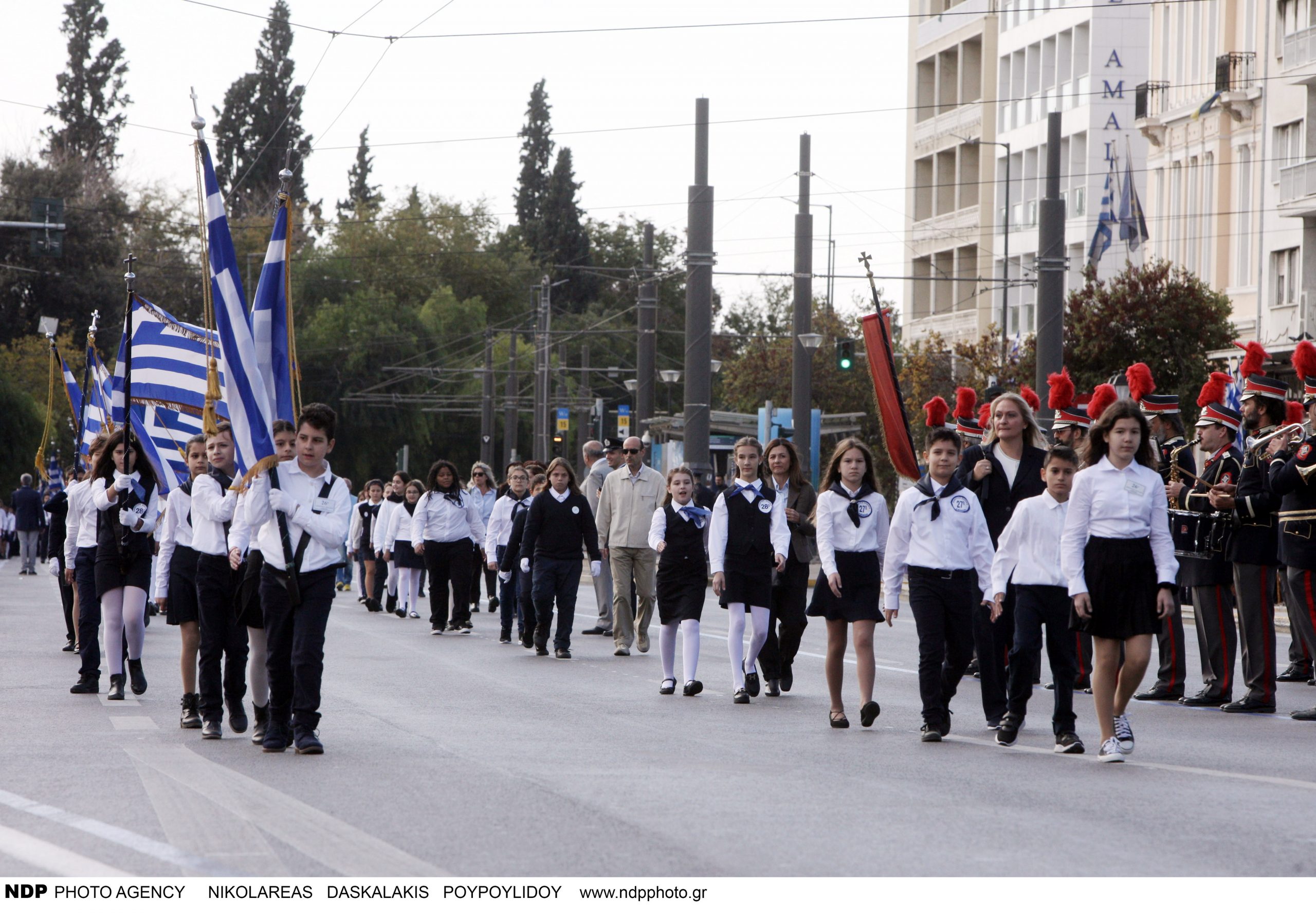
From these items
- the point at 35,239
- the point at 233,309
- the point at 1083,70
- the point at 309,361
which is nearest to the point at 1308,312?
the point at 1083,70

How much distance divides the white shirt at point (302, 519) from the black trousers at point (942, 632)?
325 centimetres

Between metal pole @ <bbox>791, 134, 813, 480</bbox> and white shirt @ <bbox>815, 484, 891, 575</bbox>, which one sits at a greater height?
metal pole @ <bbox>791, 134, 813, 480</bbox>

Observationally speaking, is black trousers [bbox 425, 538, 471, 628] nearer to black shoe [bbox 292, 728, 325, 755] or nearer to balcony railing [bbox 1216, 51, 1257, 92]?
black shoe [bbox 292, 728, 325, 755]

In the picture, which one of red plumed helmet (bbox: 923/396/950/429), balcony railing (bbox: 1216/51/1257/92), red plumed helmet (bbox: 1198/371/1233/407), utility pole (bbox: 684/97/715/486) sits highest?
balcony railing (bbox: 1216/51/1257/92)

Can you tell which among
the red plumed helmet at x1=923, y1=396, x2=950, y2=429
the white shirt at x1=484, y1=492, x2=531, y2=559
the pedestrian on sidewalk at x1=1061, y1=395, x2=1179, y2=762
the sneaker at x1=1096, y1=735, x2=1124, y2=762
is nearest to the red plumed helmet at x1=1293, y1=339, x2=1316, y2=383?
the red plumed helmet at x1=923, y1=396, x2=950, y2=429

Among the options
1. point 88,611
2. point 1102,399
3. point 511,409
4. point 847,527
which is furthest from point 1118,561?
point 511,409

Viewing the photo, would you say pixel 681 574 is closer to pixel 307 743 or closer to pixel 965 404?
pixel 965 404

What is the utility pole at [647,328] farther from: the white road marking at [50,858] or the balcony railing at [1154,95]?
the white road marking at [50,858]

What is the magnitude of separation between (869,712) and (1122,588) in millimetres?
2132

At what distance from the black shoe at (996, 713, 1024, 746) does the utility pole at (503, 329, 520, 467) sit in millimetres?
44265

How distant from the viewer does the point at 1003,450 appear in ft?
40.9

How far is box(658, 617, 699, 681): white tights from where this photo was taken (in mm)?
13281

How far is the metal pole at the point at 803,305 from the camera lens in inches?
1203

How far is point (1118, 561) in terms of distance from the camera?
944 centimetres
